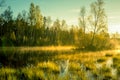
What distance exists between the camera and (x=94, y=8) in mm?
46156

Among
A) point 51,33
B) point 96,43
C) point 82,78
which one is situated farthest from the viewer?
point 51,33

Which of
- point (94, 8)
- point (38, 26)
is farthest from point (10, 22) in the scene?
point (94, 8)

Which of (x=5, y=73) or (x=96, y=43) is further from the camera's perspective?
(x=96, y=43)

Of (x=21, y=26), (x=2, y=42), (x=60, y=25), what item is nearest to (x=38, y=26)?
(x=21, y=26)

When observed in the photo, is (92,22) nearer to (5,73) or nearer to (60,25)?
(5,73)

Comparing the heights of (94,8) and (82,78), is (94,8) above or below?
above

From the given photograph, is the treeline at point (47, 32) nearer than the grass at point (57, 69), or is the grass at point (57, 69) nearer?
the grass at point (57, 69)

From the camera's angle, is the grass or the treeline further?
the treeline

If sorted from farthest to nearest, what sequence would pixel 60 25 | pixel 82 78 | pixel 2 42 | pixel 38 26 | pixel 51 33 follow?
pixel 60 25 < pixel 51 33 < pixel 38 26 < pixel 2 42 < pixel 82 78

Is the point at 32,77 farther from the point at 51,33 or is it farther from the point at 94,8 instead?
the point at 51,33

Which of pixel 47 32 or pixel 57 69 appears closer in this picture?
pixel 57 69

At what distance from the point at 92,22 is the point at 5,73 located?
116ft

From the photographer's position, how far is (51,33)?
9988 centimetres

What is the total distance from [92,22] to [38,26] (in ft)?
120
